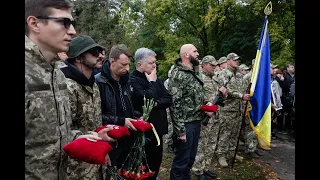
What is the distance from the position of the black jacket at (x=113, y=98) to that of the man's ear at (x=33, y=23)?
1.44 meters

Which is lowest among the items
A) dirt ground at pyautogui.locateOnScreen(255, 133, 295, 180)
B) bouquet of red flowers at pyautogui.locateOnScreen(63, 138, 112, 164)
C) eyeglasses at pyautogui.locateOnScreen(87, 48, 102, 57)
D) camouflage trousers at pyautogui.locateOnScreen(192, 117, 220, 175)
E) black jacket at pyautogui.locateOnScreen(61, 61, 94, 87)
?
dirt ground at pyautogui.locateOnScreen(255, 133, 295, 180)

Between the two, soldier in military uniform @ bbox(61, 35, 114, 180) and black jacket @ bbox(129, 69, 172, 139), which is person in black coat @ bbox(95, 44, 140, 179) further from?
soldier in military uniform @ bbox(61, 35, 114, 180)

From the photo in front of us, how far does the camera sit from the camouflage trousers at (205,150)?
16.2ft

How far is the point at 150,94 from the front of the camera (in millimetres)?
3600

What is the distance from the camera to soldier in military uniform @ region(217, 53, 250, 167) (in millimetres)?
5851

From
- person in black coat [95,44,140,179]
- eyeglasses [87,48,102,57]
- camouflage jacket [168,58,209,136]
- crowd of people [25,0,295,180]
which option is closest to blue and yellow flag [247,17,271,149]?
crowd of people [25,0,295,180]

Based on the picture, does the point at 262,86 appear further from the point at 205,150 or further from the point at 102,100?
the point at 102,100

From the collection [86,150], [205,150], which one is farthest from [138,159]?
[205,150]

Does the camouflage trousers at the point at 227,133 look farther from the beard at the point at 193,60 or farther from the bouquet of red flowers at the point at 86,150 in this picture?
the bouquet of red flowers at the point at 86,150

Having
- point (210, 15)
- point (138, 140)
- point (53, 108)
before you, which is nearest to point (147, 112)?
point (138, 140)

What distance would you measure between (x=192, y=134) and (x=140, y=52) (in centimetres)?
150

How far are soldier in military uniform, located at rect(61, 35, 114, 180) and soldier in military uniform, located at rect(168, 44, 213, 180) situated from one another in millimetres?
1635

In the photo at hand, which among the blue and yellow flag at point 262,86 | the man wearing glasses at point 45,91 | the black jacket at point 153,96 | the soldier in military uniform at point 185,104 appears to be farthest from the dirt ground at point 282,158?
the man wearing glasses at point 45,91

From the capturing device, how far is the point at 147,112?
337 cm
